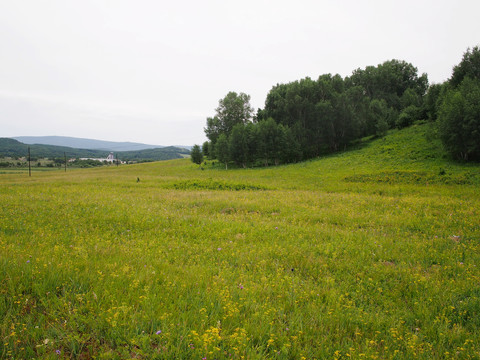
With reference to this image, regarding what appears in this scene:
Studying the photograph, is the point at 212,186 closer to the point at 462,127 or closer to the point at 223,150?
the point at 462,127

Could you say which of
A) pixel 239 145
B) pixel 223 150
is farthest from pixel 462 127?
pixel 223 150

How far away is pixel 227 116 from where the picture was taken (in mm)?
74812

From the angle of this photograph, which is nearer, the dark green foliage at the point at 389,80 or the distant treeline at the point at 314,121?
the distant treeline at the point at 314,121

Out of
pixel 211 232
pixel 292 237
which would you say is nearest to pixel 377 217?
pixel 292 237

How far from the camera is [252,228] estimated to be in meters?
8.55

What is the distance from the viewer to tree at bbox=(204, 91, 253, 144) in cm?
7425

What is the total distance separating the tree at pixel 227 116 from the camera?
74250 mm

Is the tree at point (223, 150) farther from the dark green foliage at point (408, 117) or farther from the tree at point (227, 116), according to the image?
the dark green foliage at point (408, 117)

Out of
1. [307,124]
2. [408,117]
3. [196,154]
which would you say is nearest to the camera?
[408,117]

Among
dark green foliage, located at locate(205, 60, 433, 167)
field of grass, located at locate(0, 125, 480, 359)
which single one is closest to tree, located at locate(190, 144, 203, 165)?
dark green foliage, located at locate(205, 60, 433, 167)

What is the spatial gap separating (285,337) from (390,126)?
75.7 m

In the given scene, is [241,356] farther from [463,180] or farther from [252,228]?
[463,180]

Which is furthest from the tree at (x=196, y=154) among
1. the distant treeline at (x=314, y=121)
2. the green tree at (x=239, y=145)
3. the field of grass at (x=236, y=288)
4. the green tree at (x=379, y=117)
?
the field of grass at (x=236, y=288)

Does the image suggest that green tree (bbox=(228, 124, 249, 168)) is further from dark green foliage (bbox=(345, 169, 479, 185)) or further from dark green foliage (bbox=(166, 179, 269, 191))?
dark green foliage (bbox=(166, 179, 269, 191))
